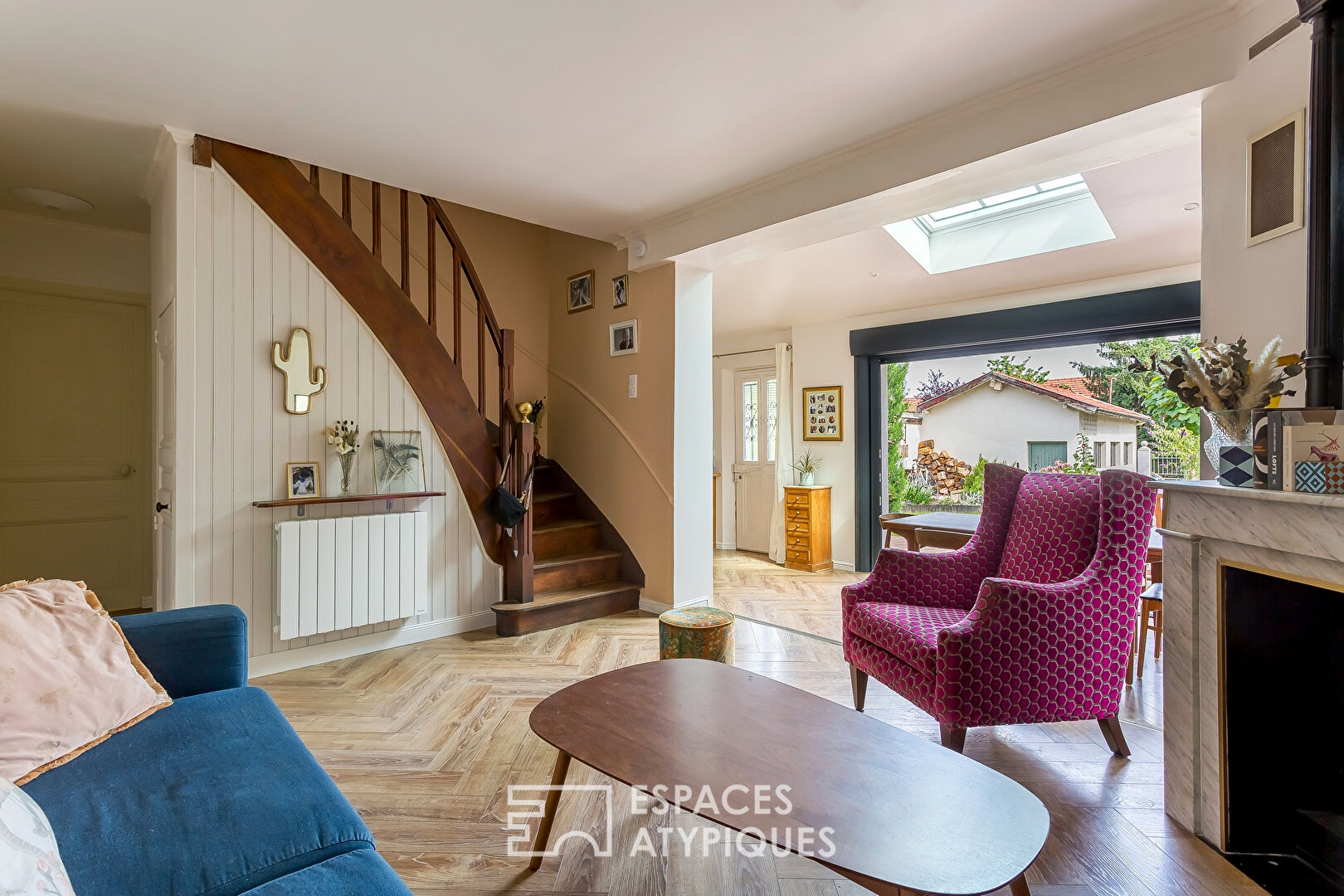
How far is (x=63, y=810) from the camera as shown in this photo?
1.13m

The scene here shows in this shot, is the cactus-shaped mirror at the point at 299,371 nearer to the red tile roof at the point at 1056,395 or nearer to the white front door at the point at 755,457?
the white front door at the point at 755,457

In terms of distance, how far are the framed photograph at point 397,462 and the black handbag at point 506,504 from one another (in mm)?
406

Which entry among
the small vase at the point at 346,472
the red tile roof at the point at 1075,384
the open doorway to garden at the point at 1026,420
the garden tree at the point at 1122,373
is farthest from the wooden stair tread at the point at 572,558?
the garden tree at the point at 1122,373

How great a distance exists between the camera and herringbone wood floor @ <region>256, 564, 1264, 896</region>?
1566 mm

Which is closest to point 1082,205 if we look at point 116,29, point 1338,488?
point 1338,488

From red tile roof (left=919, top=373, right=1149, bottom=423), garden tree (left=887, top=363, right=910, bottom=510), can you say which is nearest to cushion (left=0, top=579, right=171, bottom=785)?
garden tree (left=887, top=363, right=910, bottom=510)

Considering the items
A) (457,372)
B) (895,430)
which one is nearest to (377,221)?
(457,372)

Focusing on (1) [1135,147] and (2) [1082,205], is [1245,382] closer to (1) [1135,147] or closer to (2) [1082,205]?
(1) [1135,147]

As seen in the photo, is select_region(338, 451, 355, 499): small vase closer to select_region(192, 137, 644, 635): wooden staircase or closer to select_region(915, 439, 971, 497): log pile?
select_region(192, 137, 644, 635): wooden staircase

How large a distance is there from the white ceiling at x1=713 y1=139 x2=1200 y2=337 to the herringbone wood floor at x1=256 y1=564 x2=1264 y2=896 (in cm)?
246

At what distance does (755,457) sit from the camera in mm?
6531

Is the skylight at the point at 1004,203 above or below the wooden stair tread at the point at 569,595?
above

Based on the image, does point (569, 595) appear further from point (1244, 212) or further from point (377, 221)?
point (1244, 212)

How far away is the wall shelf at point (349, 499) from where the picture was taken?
9.91ft
